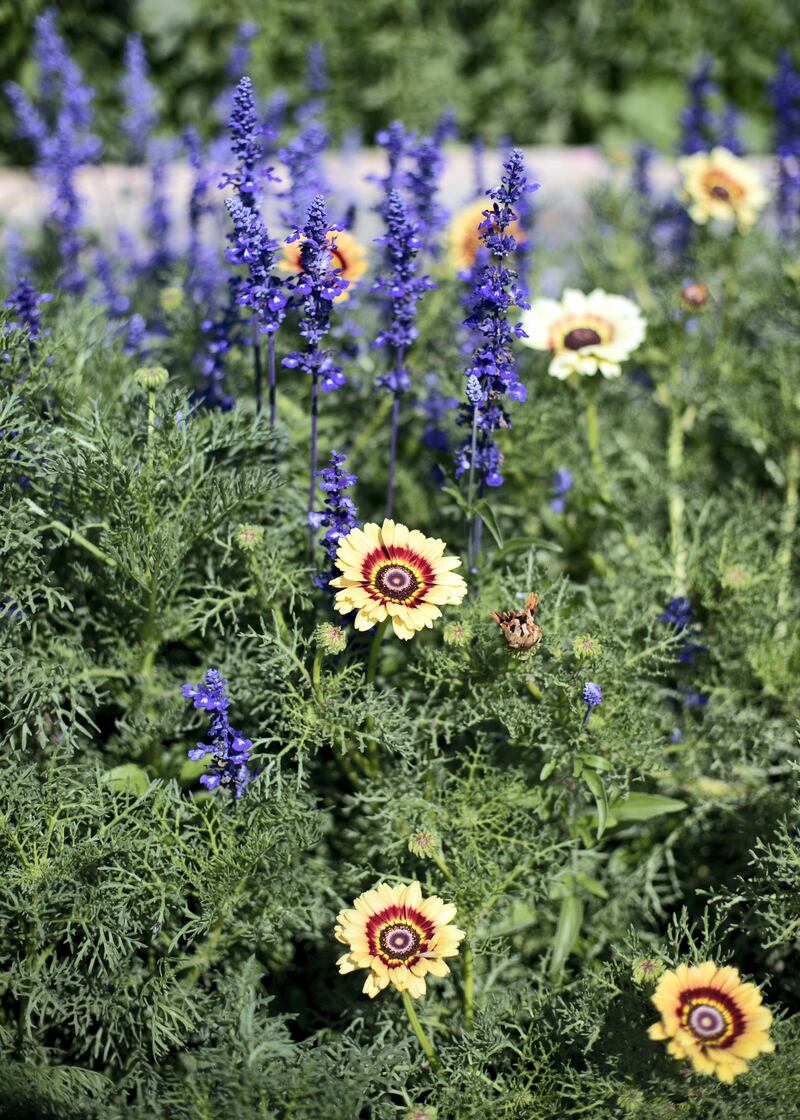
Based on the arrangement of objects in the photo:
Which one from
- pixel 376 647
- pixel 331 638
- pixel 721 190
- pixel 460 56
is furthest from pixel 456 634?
pixel 460 56

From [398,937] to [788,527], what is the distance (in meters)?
1.62

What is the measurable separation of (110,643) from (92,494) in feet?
1.24

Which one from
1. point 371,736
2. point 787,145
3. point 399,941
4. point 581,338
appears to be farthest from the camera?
point 787,145

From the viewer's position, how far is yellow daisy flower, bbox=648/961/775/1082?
1.77 meters

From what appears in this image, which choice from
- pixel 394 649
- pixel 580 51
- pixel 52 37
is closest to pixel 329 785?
pixel 394 649

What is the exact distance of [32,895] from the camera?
81.0 inches

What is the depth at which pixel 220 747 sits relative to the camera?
2096 millimetres

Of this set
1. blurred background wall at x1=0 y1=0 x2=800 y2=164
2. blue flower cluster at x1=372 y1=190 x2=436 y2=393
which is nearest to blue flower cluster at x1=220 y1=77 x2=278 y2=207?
blue flower cluster at x1=372 y1=190 x2=436 y2=393

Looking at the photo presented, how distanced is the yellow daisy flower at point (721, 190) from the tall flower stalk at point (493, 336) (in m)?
1.48

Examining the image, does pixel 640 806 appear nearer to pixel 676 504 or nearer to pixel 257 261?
pixel 676 504

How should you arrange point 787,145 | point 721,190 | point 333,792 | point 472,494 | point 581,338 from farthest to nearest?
point 787,145 → point 721,190 → point 581,338 → point 333,792 → point 472,494

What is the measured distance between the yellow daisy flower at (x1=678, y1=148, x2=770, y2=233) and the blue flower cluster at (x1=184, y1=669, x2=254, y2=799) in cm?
228

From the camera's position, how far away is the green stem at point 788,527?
268cm

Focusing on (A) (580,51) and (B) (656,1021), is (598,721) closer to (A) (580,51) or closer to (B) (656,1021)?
(B) (656,1021)
